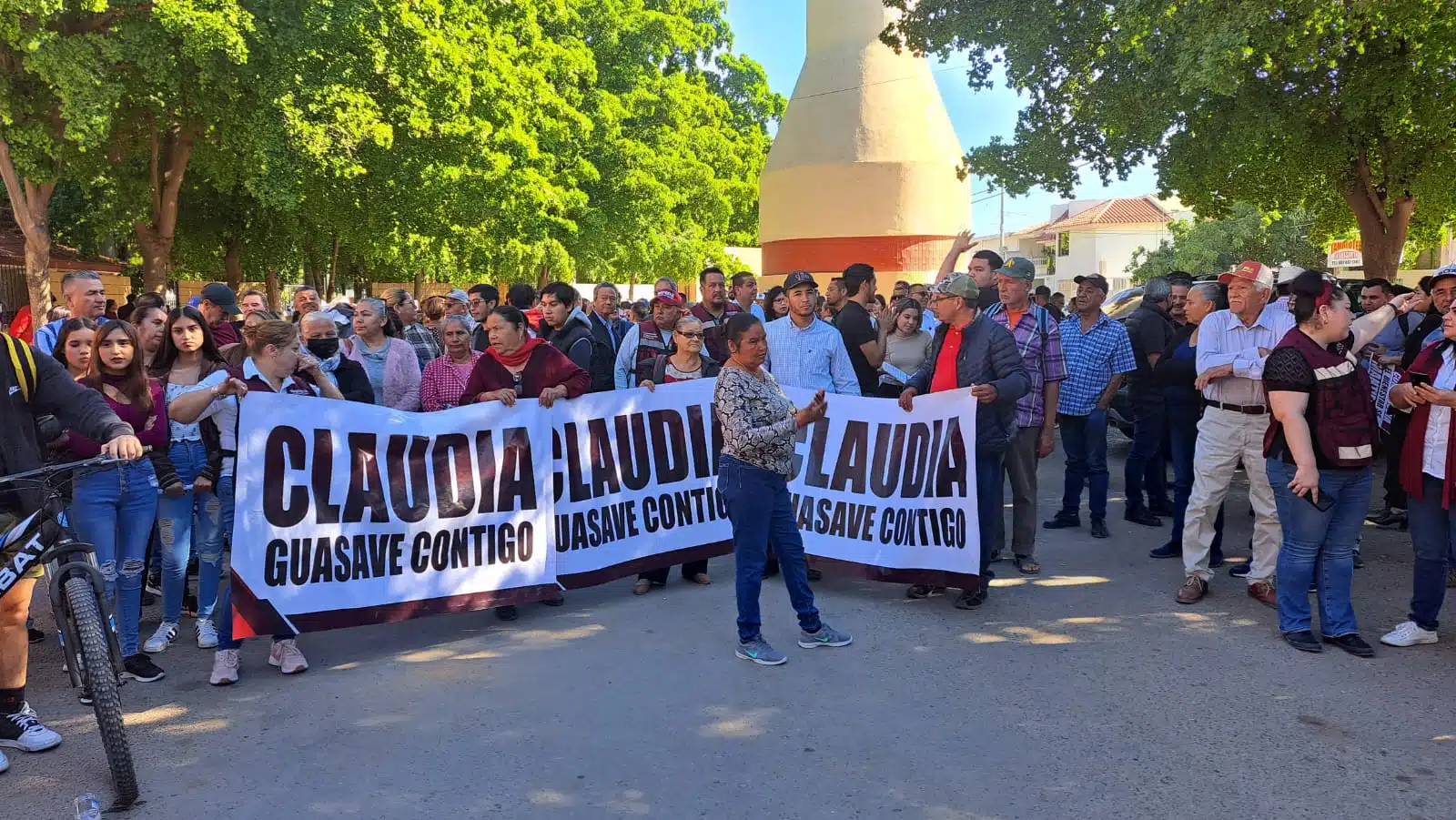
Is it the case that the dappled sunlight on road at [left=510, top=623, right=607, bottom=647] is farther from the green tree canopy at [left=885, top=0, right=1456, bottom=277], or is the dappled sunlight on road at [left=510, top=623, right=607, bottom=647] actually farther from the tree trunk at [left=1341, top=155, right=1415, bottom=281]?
the tree trunk at [left=1341, top=155, right=1415, bottom=281]

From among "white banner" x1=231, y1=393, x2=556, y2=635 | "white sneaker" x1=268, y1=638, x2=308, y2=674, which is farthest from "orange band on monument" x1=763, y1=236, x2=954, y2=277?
"white sneaker" x1=268, y1=638, x2=308, y2=674

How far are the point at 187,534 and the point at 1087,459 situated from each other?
630 centimetres

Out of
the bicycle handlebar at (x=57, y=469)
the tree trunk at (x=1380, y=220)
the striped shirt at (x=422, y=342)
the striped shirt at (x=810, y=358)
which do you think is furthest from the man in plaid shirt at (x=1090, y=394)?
the tree trunk at (x=1380, y=220)

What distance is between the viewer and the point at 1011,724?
4.29 m

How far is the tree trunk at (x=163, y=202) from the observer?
2153cm

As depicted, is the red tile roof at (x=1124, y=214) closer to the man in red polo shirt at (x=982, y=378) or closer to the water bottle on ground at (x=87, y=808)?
the man in red polo shirt at (x=982, y=378)

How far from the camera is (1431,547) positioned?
5.18 metres

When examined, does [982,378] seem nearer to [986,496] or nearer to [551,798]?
[986,496]

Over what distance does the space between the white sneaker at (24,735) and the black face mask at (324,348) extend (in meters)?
2.40

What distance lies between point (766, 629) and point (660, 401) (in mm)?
1754

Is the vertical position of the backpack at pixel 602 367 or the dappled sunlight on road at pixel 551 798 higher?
the backpack at pixel 602 367

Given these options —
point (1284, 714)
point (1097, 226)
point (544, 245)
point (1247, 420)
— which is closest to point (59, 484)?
point (1284, 714)

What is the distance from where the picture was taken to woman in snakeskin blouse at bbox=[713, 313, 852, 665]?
195 inches

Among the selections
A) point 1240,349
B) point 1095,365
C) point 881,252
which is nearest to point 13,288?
point 881,252
